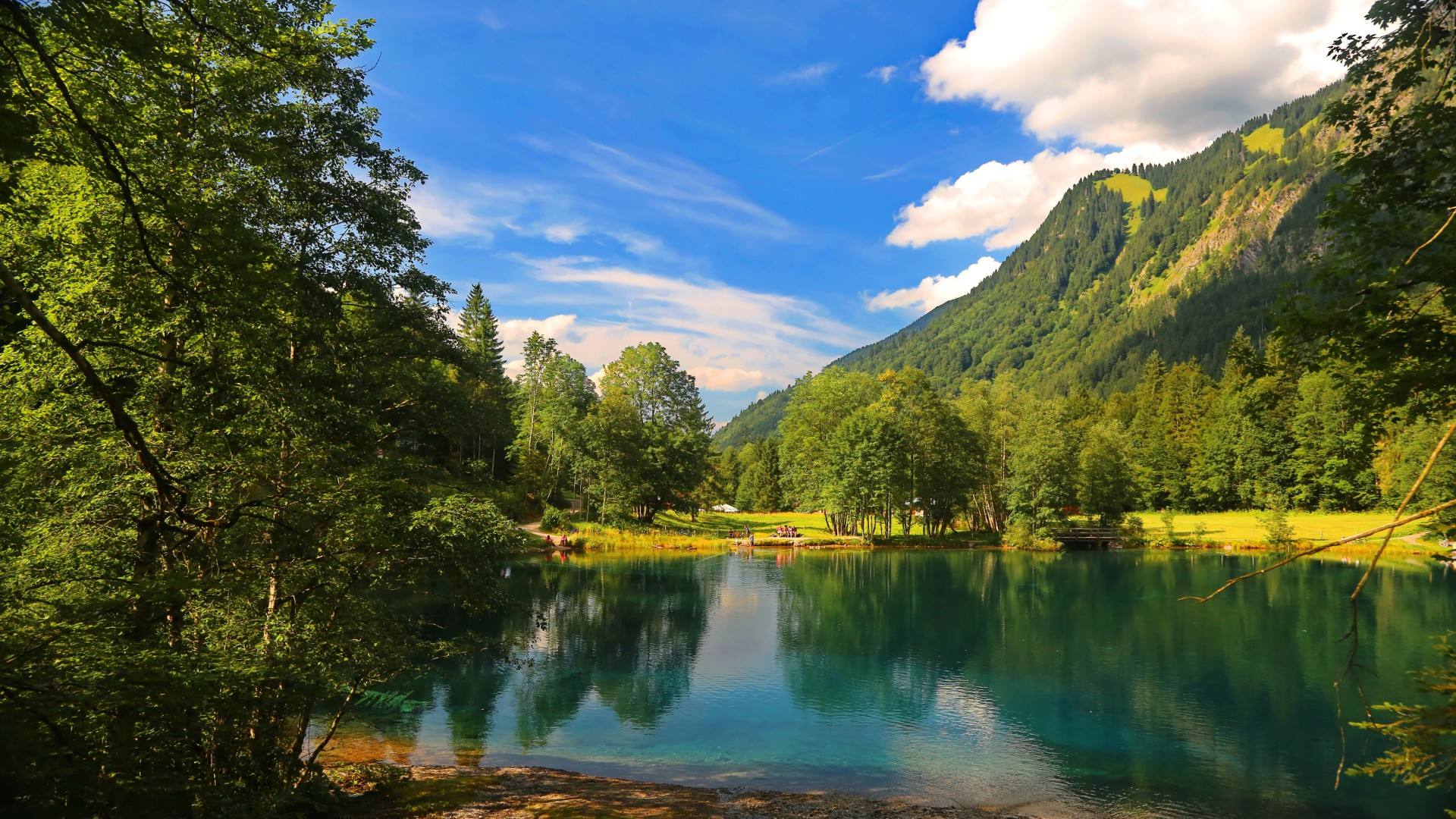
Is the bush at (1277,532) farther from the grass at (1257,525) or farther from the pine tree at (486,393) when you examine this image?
the pine tree at (486,393)

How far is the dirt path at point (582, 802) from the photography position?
12016 mm

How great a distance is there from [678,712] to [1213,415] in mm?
78315

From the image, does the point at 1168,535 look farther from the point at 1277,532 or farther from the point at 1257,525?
the point at 1277,532

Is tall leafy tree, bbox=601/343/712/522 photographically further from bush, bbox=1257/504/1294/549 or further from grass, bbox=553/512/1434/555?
bush, bbox=1257/504/1294/549

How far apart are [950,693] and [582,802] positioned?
12538 mm

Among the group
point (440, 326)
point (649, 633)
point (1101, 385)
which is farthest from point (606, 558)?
point (1101, 385)

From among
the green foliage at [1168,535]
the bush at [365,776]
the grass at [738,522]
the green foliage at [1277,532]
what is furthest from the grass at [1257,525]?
the bush at [365,776]

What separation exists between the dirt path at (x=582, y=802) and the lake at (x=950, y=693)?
1.05m

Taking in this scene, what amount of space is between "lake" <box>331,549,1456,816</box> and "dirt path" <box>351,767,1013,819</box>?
3.44ft

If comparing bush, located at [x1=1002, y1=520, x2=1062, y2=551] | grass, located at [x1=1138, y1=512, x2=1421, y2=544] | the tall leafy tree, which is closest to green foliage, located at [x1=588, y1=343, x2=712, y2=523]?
the tall leafy tree

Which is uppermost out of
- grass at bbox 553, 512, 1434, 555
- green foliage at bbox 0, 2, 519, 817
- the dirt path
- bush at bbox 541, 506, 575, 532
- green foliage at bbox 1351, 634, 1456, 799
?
green foliage at bbox 0, 2, 519, 817

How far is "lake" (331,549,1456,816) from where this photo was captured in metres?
15.0

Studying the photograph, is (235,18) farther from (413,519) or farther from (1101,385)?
(1101,385)

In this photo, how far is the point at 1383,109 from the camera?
860cm
